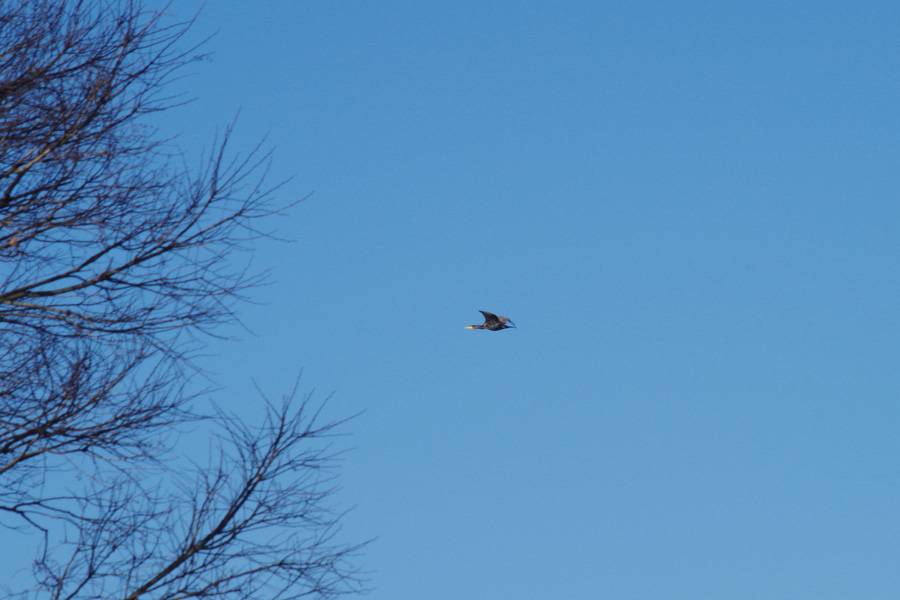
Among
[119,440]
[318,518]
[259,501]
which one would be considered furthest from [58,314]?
[318,518]

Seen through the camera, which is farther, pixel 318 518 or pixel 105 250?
pixel 318 518

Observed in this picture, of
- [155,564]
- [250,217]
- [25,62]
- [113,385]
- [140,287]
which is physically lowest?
[155,564]

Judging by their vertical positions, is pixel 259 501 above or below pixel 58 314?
below

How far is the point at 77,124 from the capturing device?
18.8 feet

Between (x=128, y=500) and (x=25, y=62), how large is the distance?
8.22 feet

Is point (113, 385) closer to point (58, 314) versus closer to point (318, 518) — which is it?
point (58, 314)

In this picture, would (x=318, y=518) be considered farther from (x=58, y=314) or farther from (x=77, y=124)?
(x=77, y=124)

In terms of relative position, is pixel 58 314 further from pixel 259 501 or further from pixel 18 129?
pixel 259 501

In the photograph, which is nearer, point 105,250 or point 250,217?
point 105,250

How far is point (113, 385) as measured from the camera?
5.88 metres

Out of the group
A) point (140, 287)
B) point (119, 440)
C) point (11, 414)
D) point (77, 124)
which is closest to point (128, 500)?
point (119, 440)

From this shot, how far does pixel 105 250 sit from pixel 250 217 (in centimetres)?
84

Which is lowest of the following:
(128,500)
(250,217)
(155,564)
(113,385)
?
(155,564)

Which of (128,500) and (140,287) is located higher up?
(140,287)
